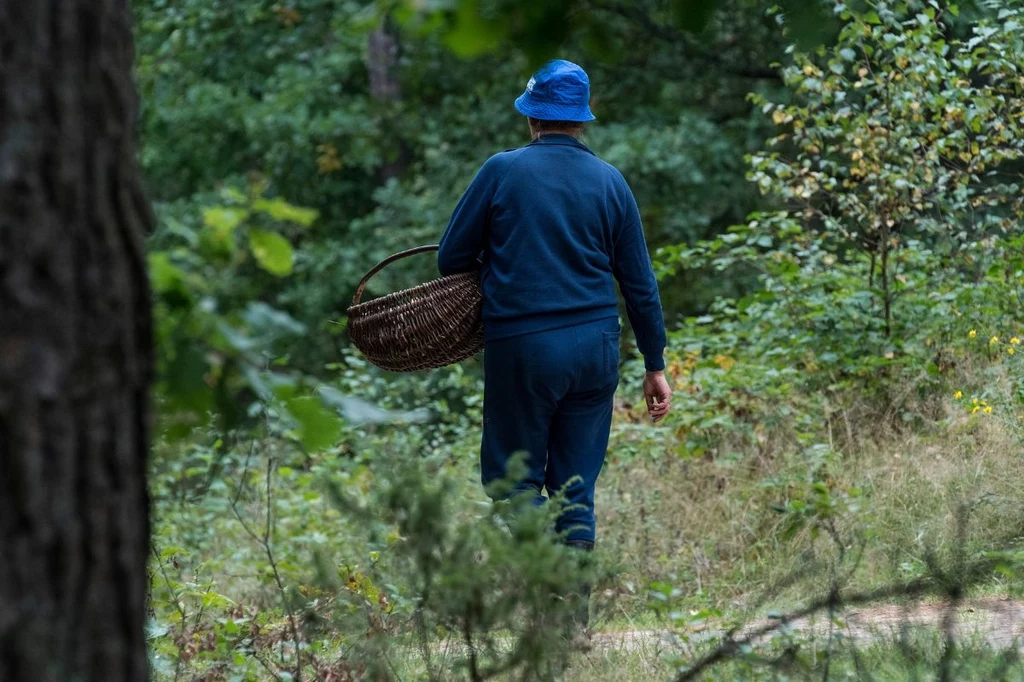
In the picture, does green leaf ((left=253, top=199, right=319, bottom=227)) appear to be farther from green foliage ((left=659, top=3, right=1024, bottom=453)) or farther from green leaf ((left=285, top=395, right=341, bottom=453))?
green foliage ((left=659, top=3, right=1024, bottom=453))

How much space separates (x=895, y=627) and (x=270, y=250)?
2949 millimetres

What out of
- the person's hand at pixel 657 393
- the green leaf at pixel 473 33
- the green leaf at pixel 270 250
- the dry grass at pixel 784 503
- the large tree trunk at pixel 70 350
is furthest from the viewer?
the dry grass at pixel 784 503

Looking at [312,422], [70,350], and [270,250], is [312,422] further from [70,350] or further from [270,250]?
[70,350]

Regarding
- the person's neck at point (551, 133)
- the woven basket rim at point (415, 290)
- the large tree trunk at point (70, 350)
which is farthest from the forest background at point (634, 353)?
the person's neck at point (551, 133)

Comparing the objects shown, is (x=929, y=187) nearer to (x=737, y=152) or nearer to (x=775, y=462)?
(x=775, y=462)

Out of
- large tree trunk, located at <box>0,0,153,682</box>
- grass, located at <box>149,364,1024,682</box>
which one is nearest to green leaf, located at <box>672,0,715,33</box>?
large tree trunk, located at <box>0,0,153,682</box>

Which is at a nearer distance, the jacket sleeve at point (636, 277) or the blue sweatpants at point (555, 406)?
the blue sweatpants at point (555, 406)

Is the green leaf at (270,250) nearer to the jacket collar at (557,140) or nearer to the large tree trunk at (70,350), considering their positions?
the large tree trunk at (70,350)

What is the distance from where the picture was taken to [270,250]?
7.45 feet

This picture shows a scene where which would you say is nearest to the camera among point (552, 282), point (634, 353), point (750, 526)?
point (552, 282)

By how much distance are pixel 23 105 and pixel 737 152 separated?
45.8 feet

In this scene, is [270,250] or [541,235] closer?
[270,250]

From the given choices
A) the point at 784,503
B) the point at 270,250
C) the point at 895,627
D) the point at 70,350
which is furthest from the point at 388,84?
the point at 70,350

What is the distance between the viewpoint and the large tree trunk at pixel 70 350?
5.72 feet
